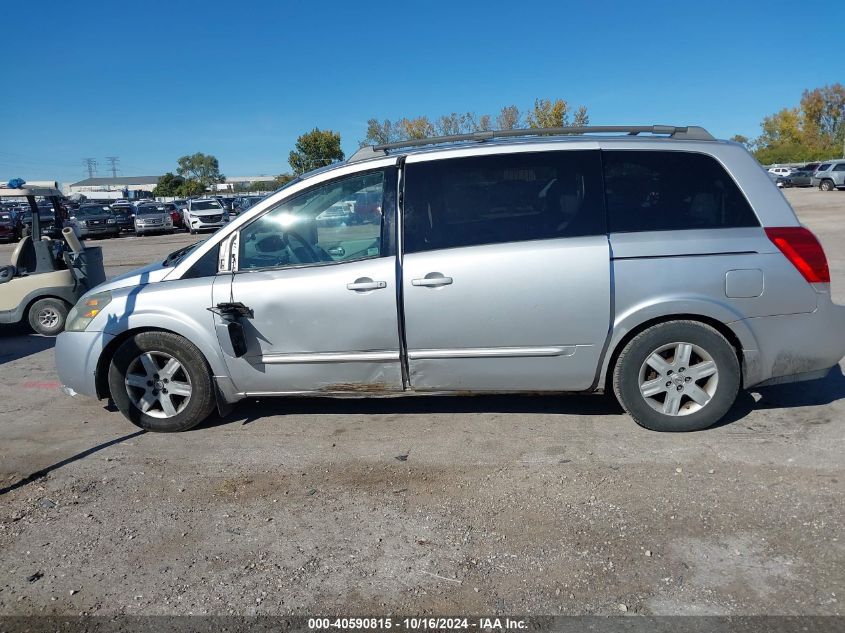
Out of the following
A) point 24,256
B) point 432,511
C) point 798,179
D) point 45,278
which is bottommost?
point 432,511

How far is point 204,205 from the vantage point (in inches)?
1228

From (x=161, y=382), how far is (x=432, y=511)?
2319 millimetres

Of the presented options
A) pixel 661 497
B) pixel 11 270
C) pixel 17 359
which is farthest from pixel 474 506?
pixel 11 270

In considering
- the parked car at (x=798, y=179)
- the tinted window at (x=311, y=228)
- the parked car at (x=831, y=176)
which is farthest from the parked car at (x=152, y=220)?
the parked car at (x=798, y=179)

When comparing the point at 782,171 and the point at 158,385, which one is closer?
the point at 158,385

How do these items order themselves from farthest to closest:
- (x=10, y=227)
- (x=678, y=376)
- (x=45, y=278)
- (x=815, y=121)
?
(x=815, y=121), (x=10, y=227), (x=45, y=278), (x=678, y=376)

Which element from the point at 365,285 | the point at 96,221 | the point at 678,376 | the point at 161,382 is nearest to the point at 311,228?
the point at 365,285

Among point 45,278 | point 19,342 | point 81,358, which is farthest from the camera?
point 45,278

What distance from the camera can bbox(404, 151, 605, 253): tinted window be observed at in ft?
14.2

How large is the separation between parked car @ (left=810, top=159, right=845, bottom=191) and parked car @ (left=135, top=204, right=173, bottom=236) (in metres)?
39.0

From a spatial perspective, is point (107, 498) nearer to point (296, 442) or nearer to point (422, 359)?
point (296, 442)

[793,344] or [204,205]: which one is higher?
[204,205]

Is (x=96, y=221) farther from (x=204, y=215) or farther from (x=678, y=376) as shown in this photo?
(x=678, y=376)

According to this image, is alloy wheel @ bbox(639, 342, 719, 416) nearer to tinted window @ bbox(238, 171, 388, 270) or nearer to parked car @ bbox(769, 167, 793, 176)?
tinted window @ bbox(238, 171, 388, 270)
